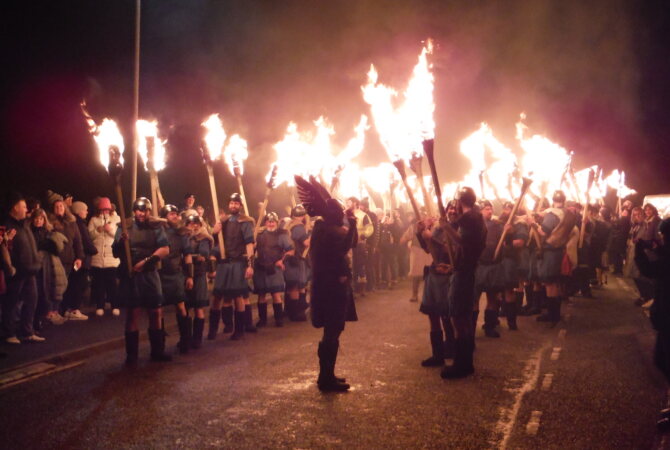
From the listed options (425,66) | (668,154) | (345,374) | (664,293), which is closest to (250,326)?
(345,374)

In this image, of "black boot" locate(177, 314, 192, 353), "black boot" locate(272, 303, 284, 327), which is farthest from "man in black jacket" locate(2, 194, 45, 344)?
"black boot" locate(272, 303, 284, 327)

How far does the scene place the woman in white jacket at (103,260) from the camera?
1240 cm

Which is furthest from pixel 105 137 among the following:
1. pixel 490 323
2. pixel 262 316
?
pixel 490 323

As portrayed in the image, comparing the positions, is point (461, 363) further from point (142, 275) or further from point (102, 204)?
point (102, 204)

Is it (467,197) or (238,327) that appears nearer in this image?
(467,197)

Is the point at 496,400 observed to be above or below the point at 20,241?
A: below

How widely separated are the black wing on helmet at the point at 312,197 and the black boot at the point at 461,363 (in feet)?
7.21

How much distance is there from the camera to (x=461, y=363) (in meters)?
6.90

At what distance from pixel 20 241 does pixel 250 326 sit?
12.7ft

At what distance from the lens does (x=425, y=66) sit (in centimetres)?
873

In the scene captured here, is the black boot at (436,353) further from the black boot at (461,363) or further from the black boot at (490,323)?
the black boot at (490,323)

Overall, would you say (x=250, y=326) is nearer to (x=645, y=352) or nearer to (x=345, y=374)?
(x=345, y=374)

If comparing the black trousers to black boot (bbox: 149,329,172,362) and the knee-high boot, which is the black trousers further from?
black boot (bbox: 149,329,172,362)

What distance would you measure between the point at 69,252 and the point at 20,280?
2088 mm
